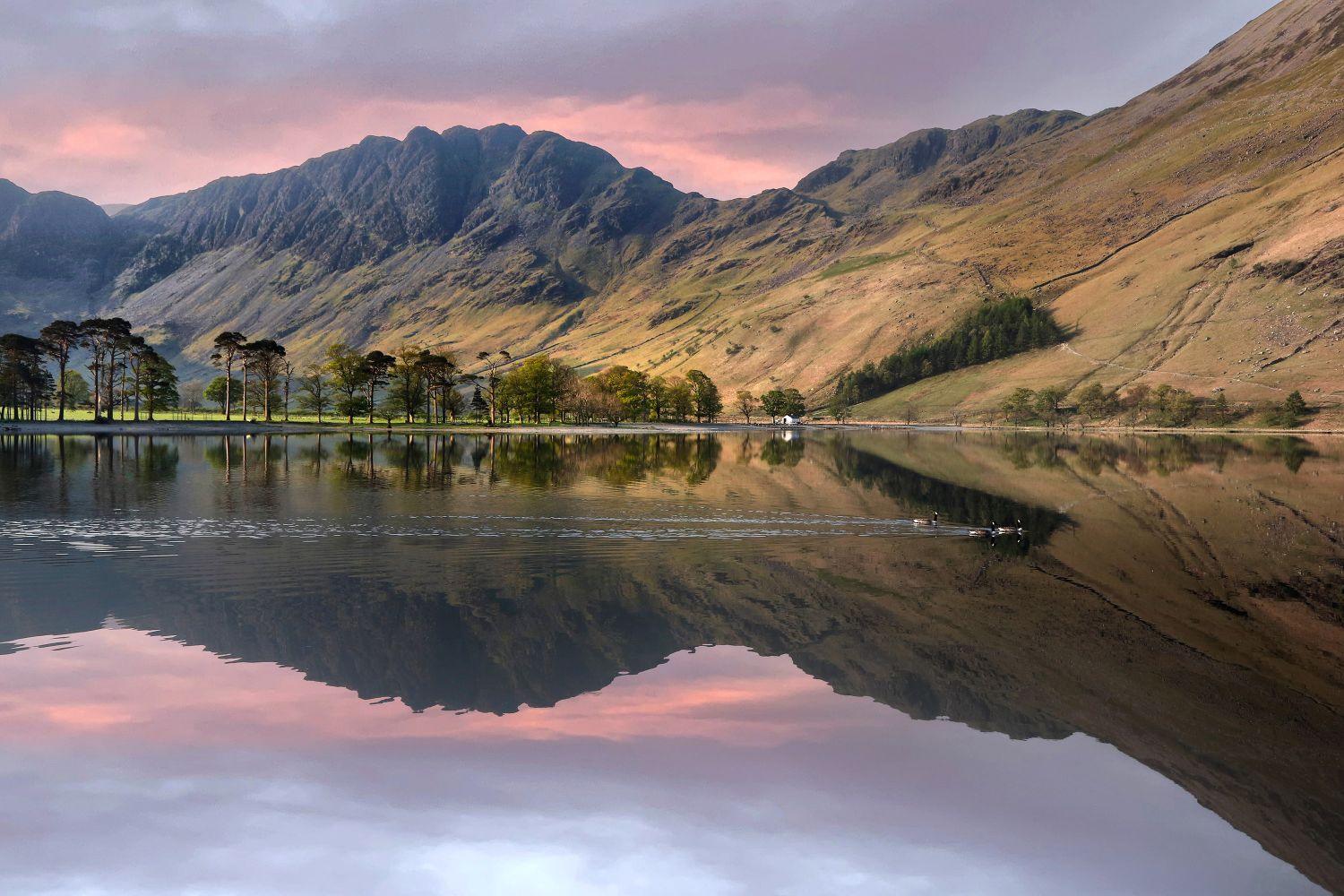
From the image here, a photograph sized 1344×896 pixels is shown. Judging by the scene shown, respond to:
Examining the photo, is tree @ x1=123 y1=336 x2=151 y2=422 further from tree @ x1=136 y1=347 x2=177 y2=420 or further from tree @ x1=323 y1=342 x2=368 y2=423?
tree @ x1=323 y1=342 x2=368 y2=423

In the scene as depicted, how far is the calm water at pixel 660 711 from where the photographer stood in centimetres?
1142

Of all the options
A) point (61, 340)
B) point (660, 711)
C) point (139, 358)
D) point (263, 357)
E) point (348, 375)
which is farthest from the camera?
point (348, 375)

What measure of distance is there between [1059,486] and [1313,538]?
26659 millimetres

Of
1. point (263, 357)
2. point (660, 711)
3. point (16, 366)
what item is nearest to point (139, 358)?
point (16, 366)

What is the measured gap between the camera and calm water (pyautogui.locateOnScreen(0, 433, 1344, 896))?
11422 mm

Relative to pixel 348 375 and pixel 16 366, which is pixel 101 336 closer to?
pixel 16 366

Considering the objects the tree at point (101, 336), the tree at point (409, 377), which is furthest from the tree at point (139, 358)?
the tree at point (409, 377)

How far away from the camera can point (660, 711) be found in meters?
16.7

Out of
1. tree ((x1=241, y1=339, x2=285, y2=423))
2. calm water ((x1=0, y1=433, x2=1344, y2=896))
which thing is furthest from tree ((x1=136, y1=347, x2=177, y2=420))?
calm water ((x1=0, y1=433, x2=1344, y2=896))

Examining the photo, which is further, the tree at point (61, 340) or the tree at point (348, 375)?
the tree at point (348, 375)

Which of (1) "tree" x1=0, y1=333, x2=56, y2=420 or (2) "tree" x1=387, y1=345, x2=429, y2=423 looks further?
(2) "tree" x1=387, y1=345, x2=429, y2=423

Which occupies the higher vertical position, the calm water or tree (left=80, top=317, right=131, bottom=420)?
tree (left=80, top=317, right=131, bottom=420)

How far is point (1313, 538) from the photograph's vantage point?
135 feet

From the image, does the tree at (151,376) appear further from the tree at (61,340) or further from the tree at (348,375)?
the tree at (348,375)
